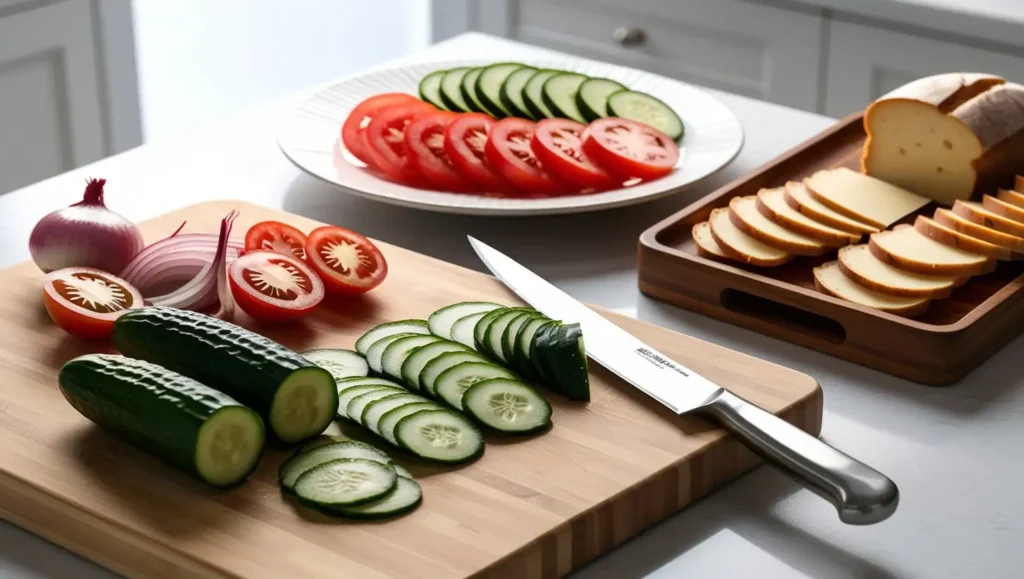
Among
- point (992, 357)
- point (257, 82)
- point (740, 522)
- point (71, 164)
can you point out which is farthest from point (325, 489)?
point (257, 82)

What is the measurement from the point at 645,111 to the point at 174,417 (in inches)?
38.5

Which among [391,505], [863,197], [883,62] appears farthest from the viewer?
[883,62]

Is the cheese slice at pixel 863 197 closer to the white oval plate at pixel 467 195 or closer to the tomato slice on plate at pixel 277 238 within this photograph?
the white oval plate at pixel 467 195

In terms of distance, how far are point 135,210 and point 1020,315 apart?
1.07m

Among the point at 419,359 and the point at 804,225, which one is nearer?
the point at 419,359

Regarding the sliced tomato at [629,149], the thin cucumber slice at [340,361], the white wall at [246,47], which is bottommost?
the white wall at [246,47]

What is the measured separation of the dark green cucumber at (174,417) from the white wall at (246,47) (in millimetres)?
2786

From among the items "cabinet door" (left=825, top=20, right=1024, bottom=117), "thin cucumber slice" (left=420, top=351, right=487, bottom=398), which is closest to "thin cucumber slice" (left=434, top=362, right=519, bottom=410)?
"thin cucumber slice" (left=420, top=351, right=487, bottom=398)

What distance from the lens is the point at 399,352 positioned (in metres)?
1.22

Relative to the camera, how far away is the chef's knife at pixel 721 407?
99cm

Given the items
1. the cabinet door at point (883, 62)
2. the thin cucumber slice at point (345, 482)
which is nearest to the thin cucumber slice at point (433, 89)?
the thin cucumber slice at point (345, 482)

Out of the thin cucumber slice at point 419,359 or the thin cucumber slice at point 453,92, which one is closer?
the thin cucumber slice at point 419,359

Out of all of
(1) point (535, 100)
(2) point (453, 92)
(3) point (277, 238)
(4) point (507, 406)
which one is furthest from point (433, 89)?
(4) point (507, 406)

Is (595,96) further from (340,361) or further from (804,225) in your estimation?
(340,361)
